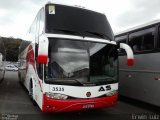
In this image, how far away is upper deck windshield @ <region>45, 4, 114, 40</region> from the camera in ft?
24.9

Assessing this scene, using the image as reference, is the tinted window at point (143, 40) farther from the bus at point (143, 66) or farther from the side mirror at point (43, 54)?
the side mirror at point (43, 54)

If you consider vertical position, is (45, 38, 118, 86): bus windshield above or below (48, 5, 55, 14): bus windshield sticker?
below

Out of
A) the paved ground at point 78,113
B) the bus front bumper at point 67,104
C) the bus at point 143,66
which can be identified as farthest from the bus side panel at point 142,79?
the bus front bumper at point 67,104

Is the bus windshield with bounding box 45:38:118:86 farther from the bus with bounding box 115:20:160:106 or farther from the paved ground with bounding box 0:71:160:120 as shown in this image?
the bus with bounding box 115:20:160:106

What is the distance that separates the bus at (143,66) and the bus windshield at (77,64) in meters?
1.92

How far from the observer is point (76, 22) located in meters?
7.91

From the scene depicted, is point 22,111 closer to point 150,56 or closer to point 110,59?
point 110,59

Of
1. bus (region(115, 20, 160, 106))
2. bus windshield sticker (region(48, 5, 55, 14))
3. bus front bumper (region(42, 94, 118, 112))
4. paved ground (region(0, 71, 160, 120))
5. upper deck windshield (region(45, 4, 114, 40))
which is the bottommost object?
paved ground (region(0, 71, 160, 120))

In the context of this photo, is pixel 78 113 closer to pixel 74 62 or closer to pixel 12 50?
pixel 74 62

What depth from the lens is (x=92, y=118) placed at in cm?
789

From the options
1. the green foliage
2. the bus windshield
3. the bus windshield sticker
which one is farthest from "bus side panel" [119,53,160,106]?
the green foliage

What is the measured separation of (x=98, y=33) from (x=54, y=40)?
1647 millimetres

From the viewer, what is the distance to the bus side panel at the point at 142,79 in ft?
28.6

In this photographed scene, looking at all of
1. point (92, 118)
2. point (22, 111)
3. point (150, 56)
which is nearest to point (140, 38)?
point (150, 56)
